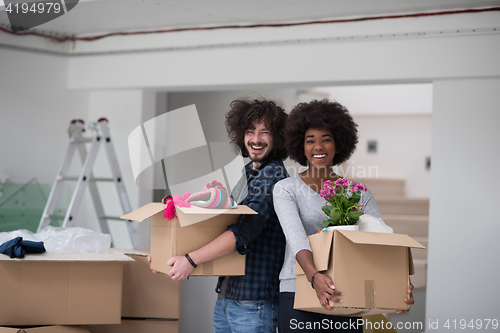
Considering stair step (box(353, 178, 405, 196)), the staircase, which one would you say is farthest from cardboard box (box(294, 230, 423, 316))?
stair step (box(353, 178, 405, 196))

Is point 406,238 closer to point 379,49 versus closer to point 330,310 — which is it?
point 330,310

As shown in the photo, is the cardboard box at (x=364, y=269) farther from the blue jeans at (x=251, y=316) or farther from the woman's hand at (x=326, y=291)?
the blue jeans at (x=251, y=316)

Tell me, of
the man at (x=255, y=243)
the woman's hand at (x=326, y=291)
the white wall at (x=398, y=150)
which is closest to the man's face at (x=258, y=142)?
the man at (x=255, y=243)

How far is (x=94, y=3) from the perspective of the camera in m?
2.47

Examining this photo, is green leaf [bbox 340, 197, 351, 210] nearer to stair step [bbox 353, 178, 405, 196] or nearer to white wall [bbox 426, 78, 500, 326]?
white wall [bbox 426, 78, 500, 326]

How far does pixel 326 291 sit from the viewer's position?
1.22 metres

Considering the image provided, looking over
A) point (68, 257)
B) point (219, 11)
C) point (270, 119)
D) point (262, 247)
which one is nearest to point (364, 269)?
point (262, 247)

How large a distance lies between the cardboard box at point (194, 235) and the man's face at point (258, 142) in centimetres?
23

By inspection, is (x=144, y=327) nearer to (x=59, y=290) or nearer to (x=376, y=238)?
(x=59, y=290)

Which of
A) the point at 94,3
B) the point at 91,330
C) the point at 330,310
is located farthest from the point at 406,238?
the point at 94,3

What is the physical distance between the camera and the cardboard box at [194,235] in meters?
1.43

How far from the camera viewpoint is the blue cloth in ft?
5.53

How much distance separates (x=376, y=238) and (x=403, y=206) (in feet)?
10.9

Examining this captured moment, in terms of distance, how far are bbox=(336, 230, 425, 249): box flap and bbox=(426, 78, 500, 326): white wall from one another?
4.58ft
